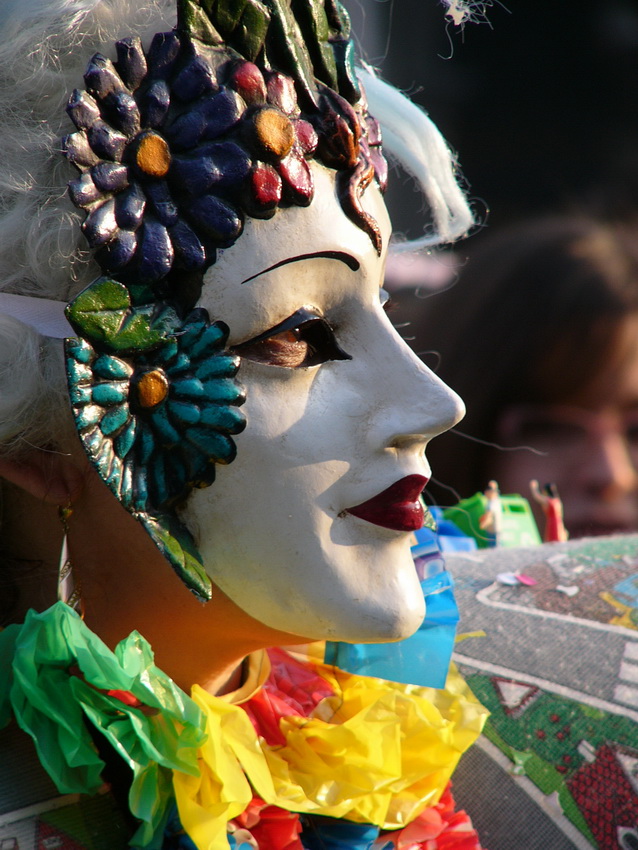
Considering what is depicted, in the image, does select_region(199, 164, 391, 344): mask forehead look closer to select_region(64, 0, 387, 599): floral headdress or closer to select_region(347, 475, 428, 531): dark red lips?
select_region(64, 0, 387, 599): floral headdress

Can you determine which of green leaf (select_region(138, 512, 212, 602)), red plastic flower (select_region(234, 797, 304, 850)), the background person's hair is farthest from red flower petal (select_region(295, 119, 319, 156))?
the background person's hair

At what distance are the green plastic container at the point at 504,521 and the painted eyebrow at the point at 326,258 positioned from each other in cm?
130

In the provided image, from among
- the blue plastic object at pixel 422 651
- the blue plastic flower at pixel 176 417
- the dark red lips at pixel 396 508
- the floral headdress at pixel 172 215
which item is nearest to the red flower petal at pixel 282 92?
the floral headdress at pixel 172 215

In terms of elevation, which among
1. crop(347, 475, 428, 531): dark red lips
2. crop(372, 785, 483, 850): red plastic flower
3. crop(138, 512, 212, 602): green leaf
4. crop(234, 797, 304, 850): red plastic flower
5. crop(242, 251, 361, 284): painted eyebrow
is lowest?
crop(372, 785, 483, 850): red plastic flower

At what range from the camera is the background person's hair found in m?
3.42

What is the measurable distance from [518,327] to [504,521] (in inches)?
47.4

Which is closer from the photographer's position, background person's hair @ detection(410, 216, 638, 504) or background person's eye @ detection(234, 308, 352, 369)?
background person's eye @ detection(234, 308, 352, 369)

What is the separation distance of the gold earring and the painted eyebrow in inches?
14.2

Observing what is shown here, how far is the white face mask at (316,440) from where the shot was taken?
3.42 feet

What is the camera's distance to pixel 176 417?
1022 millimetres

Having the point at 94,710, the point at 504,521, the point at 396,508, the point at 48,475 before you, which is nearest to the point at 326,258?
the point at 396,508

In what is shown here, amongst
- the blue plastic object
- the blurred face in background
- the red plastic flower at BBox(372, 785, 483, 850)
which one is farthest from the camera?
the blurred face in background

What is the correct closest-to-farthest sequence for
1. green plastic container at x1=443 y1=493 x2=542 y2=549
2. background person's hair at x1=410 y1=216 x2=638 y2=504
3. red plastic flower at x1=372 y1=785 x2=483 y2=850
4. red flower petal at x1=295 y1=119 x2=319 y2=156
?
1. red flower petal at x1=295 y1=119 x2=319 y2=156
2. red plastic flower at x1=372 y1=785 x2=483 y2=850
3. green plastic container at x1=443 y1=493 x2=542 y2=549
4. background person's hair at x1=410 y1=216 x2=638 y2=504

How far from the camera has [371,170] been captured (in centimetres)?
115
